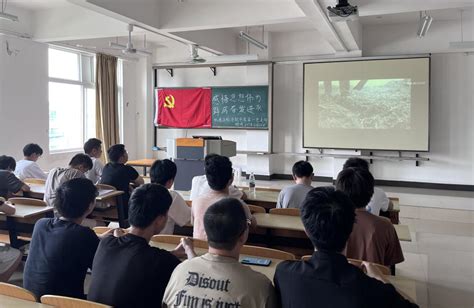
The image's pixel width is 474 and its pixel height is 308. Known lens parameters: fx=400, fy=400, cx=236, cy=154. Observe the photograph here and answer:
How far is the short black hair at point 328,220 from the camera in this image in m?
1.37

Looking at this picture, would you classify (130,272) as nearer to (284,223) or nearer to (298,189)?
(284,223)

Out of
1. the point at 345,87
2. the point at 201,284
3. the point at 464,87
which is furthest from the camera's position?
the point at 345,87

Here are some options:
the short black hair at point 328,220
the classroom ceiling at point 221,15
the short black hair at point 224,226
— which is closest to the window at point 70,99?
the classroom ceiling at point 221,15

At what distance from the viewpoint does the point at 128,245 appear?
1.63 meters

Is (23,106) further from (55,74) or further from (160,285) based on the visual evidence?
(160,285)

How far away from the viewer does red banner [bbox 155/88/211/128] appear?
951 cm

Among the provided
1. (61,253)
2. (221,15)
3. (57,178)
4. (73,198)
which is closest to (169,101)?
(221,15)

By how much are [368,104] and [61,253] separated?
7.21 m

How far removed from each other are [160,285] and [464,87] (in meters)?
7.86

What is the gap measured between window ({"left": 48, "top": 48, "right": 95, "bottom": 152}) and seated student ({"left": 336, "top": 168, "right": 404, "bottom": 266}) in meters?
7.49

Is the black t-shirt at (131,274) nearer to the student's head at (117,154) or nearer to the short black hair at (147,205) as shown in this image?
the short black hair at (147,205)

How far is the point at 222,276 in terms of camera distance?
54.6 inches

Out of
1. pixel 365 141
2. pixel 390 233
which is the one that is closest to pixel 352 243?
pixel 390 233

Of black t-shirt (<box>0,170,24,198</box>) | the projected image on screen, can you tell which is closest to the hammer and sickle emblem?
the projected image on screen
